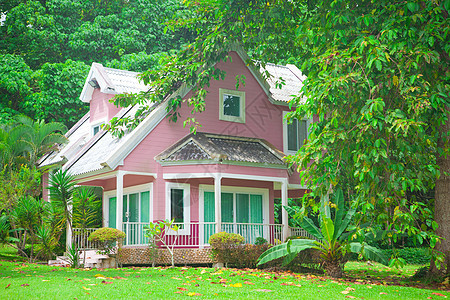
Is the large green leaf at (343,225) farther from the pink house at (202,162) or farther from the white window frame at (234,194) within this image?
the white window frame at (234,194)

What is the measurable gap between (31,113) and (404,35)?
28.1 m

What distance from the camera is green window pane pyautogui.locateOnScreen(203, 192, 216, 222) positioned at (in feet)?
63.7

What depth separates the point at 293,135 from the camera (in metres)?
22.2

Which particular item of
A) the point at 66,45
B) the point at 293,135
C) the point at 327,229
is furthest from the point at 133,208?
the point at 66,45

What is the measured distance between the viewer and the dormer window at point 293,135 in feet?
71.8

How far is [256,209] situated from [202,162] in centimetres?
415

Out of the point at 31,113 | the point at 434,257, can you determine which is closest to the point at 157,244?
the point at 434,257

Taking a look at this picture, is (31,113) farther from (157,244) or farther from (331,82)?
(331,82)

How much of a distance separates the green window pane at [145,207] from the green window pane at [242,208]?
11.5 feet

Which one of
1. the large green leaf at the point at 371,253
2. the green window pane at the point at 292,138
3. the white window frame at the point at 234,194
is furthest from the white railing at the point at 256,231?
the large green leaf at the point at 371,253

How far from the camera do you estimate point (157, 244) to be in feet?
59.9

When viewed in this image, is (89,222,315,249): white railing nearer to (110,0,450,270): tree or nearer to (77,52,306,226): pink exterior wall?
(77,52,306,226): pink exterior wall

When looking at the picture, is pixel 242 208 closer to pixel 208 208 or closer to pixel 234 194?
pixel 234 194

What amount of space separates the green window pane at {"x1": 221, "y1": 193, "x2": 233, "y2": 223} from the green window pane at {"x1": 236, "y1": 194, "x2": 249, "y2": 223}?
311 millimetres
